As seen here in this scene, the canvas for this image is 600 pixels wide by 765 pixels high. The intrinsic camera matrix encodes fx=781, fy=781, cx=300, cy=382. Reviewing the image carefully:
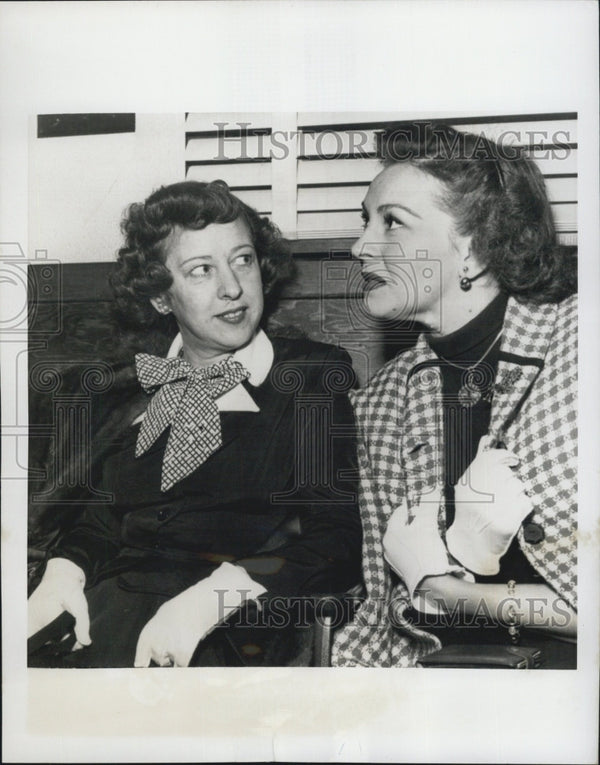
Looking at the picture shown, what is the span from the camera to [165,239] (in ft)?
8.73

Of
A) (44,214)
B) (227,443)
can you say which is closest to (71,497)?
(227,443)

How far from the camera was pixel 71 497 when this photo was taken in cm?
268

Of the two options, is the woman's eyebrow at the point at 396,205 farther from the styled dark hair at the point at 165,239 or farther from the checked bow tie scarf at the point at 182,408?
the checked bow tie scarf at the point at 182,408

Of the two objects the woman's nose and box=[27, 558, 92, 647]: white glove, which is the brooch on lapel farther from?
box=[27, 558, 92, 647]: white glove

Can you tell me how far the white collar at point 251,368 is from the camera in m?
2.65

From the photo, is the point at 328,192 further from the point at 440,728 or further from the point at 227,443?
the point at 440,728

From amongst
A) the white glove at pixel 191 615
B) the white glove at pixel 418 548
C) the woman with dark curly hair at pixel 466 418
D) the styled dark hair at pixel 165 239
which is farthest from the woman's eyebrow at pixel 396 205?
the white glove at pixel 191 615

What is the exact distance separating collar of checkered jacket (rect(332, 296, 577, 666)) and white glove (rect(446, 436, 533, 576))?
0.15 ft

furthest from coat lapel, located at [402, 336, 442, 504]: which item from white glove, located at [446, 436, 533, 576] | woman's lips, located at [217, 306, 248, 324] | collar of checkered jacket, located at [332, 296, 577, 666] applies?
woman's lips, located at [217, 306, 248, 324]

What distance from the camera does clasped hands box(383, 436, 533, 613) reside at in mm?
2574

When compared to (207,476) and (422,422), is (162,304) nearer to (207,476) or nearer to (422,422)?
(207,476)

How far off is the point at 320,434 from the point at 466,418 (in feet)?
1.61

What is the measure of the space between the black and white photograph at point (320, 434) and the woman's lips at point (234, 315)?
0.4 inches

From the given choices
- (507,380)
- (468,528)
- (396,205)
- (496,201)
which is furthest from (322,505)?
(496,201)
